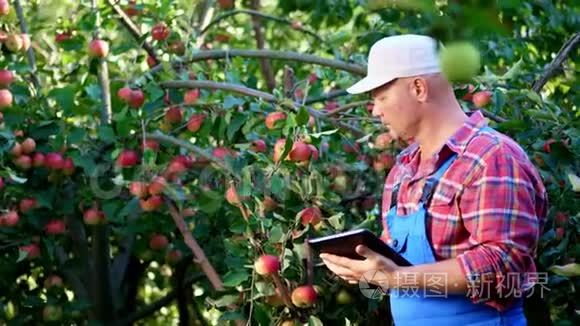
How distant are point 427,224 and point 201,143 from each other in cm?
141

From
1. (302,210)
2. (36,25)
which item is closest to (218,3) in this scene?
(36,25)

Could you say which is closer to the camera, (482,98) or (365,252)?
(365,252)

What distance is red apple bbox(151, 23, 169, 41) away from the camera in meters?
3.28

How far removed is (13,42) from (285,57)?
0.85 metres

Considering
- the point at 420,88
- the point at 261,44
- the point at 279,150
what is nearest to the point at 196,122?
the point at 279,150

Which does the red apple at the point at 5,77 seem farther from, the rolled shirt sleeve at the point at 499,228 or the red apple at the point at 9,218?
the rolled shirt sleeve at the point at 499,228

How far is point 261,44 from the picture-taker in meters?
4.91

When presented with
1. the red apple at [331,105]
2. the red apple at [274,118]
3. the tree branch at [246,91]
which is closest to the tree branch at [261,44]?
the red apple at [331,105]

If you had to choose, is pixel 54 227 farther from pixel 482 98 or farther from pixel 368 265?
pixel 368 265

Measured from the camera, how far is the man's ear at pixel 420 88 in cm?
→ 200

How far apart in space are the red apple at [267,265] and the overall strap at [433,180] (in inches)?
26.5

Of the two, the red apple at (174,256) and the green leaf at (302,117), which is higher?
the green leaf at (302,117)

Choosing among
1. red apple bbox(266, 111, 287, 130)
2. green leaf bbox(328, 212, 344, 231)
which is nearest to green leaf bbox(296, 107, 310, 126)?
red apple bbox(266, 111, 287, 130)

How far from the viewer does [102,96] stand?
3404mm
